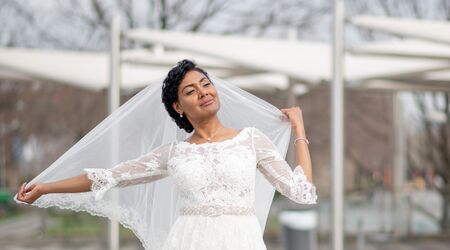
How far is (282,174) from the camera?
414 cm

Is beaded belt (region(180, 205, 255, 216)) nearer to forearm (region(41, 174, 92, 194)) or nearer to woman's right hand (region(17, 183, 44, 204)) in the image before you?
forearm (region(41, 174, 92, 194))

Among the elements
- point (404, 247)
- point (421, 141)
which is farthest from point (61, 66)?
point (421, 141)

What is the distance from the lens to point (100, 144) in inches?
191

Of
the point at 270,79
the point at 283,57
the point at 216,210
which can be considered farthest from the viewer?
the point at 270,79

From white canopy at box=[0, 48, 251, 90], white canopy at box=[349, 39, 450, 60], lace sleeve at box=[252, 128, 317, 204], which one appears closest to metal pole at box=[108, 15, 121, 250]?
white canopy at box=[0, 48, 251, 90]

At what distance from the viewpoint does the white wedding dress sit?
13.5 feet

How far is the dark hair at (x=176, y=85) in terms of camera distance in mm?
4137

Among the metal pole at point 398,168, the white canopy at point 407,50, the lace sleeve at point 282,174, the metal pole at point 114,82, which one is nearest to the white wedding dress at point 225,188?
the lace sleeve at point 282,174

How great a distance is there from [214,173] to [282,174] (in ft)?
0.79

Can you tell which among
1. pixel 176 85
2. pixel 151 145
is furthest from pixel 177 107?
pixel 151 145

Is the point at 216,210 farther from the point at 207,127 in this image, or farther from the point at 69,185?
the point at 69,185

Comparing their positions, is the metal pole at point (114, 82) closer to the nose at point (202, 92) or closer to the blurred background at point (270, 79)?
the blurred background at point (270, 79)

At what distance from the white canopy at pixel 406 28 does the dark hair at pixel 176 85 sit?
5402 millimetres

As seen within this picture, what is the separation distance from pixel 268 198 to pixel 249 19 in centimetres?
1984
